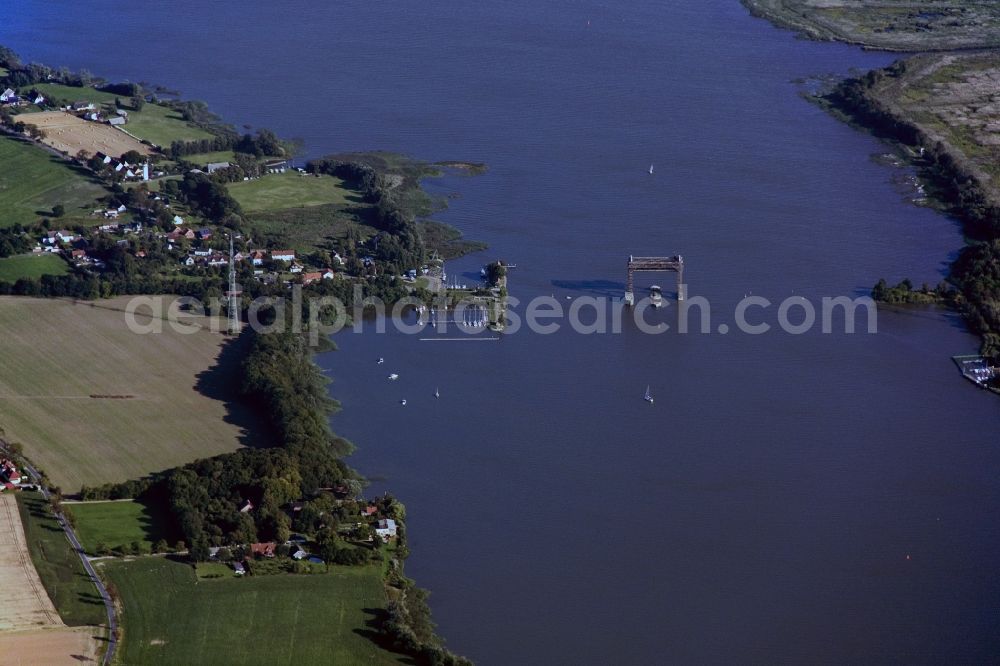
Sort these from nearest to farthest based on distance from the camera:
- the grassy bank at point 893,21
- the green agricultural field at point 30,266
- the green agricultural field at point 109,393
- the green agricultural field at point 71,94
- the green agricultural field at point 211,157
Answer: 1. the green agricultural field at point 109,393
2. the green agricultural field at point 30,266
3. the green agricultural field at point 211,157
4. the green agricultural field at point 71,94
5. the grassy bank at point 893,21

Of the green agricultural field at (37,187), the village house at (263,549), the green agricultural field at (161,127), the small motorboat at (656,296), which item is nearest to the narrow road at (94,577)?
the village house at (263,549)

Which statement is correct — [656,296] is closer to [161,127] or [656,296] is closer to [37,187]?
[37,187]

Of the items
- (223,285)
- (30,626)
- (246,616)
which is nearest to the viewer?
(30,626)

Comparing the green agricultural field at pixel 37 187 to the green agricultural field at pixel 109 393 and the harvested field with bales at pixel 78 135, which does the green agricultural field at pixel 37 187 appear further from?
the green agricultural field at pixel 109 393

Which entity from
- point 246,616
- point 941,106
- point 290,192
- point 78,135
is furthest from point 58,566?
point 941,106

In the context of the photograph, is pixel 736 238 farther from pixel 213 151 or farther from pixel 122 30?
pixel 122 30

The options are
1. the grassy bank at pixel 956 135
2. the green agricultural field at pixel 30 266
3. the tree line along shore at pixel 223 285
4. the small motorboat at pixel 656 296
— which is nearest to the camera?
the tree line along shore at pixel 223 285

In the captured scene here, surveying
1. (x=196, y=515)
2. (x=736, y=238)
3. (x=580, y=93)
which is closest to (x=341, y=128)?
(x=580, y=93)
